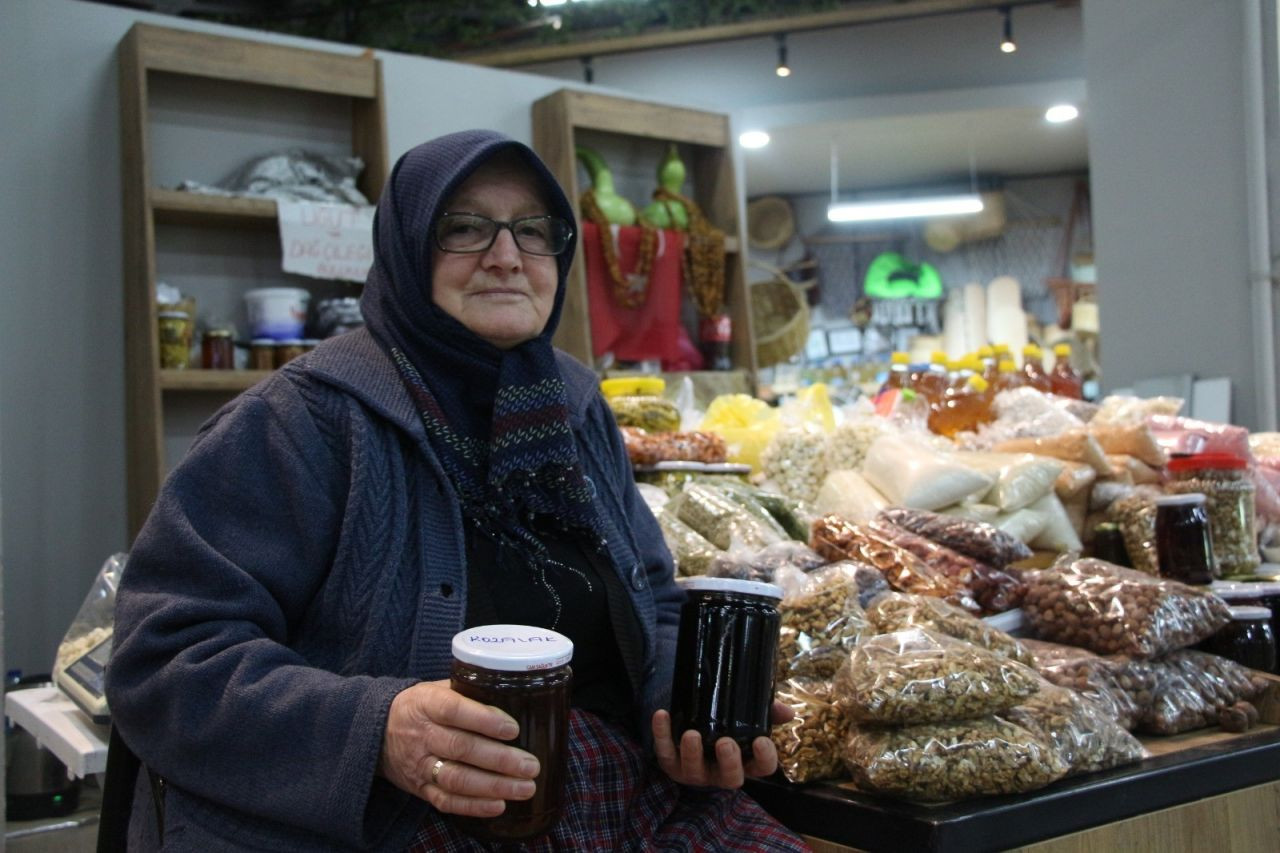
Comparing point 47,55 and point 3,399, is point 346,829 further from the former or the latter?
point 47,55

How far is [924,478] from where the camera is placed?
2.21 m

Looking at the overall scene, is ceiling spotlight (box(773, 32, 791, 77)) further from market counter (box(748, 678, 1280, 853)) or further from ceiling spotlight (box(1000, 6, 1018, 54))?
market counter (box(748, 678, 1280, 853))

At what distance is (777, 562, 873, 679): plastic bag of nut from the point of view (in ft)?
5.17

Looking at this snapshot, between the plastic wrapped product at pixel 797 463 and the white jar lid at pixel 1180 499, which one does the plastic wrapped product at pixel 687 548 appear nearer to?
the plastic wrapped product at pixel 797 463

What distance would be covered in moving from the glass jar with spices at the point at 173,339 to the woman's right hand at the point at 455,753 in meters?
2.67

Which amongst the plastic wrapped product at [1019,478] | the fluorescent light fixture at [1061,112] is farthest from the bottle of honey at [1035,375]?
the fluorescent light fixture at [1061,112]

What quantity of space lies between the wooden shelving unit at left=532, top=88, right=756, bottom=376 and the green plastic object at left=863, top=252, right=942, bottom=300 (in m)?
5.58

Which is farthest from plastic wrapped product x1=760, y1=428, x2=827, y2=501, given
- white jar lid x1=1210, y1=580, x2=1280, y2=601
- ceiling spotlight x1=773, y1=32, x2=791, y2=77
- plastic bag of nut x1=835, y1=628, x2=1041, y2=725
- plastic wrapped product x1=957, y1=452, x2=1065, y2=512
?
ceiling spotlight x1=773, y1=32, x2=791, y2=77

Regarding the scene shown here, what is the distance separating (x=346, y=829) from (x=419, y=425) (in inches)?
18.2

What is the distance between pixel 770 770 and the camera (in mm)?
1273

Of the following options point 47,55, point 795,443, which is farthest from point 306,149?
point 795,443

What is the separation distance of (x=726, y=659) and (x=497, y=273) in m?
0.59

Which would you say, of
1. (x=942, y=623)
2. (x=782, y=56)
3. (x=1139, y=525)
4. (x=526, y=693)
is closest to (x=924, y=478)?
(x=1139, y=525)

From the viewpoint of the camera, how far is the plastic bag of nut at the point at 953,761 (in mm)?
1304
